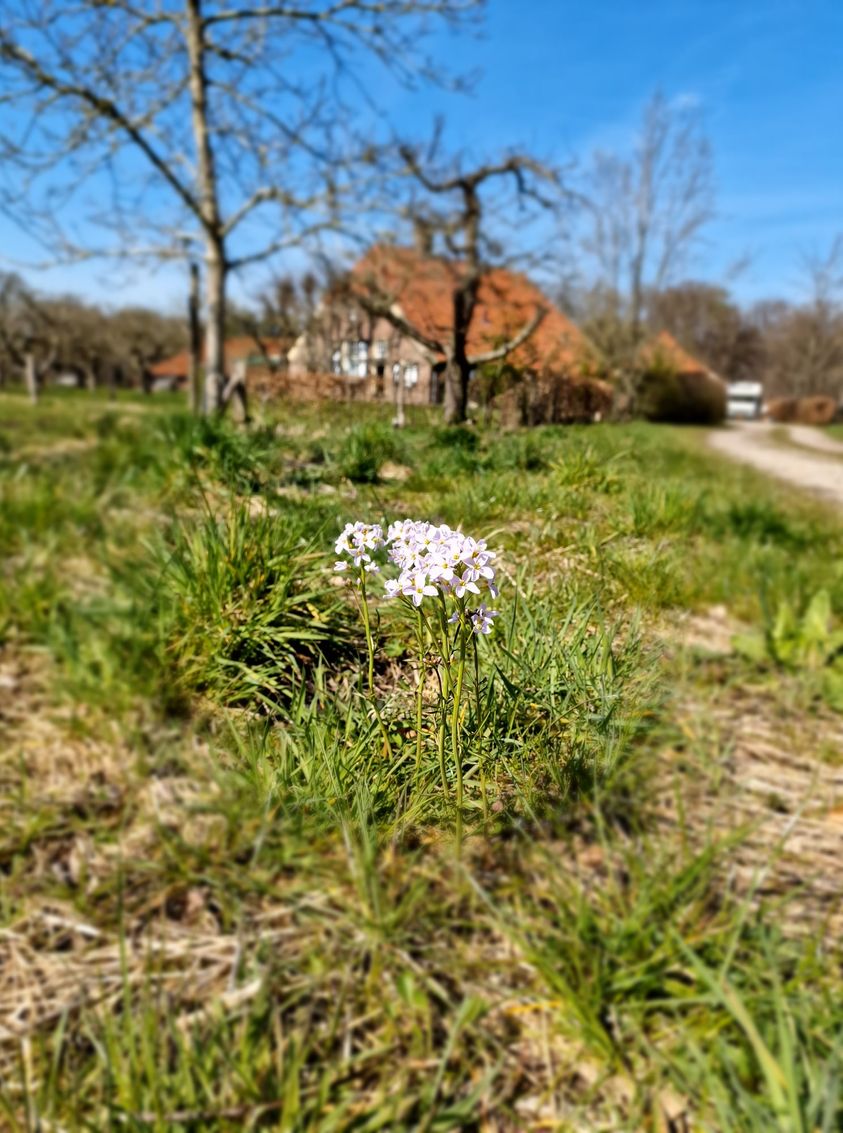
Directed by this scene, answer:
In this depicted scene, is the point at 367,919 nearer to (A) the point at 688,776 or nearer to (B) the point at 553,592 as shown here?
(A) the point at 688,776

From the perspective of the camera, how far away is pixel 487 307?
130cm

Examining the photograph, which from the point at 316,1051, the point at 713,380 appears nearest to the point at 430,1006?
the point at 316,1051

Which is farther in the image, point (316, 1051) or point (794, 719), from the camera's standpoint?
point (794, 719)

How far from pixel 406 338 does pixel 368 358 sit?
83 millimetres

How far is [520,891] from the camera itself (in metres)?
3.09

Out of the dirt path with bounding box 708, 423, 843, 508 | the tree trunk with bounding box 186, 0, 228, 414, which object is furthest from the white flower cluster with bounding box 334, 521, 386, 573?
the tree trunk with bounding box 186, 0, 228, 414

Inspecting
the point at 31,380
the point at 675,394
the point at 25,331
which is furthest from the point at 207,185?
the point at 25,331

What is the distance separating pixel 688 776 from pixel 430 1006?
1978 mm

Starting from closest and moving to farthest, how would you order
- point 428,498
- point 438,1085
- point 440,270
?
point 428,498 < point 440,270 < point 438,1085

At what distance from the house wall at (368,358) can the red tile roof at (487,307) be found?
0.06 m

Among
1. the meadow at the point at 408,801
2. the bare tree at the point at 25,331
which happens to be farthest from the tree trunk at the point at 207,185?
the bare tree at the point at 25,331

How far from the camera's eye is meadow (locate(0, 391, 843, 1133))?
2.44 ft

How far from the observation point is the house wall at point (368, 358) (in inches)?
43.7

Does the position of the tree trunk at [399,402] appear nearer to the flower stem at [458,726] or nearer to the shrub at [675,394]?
the flower stem at [458,726]
